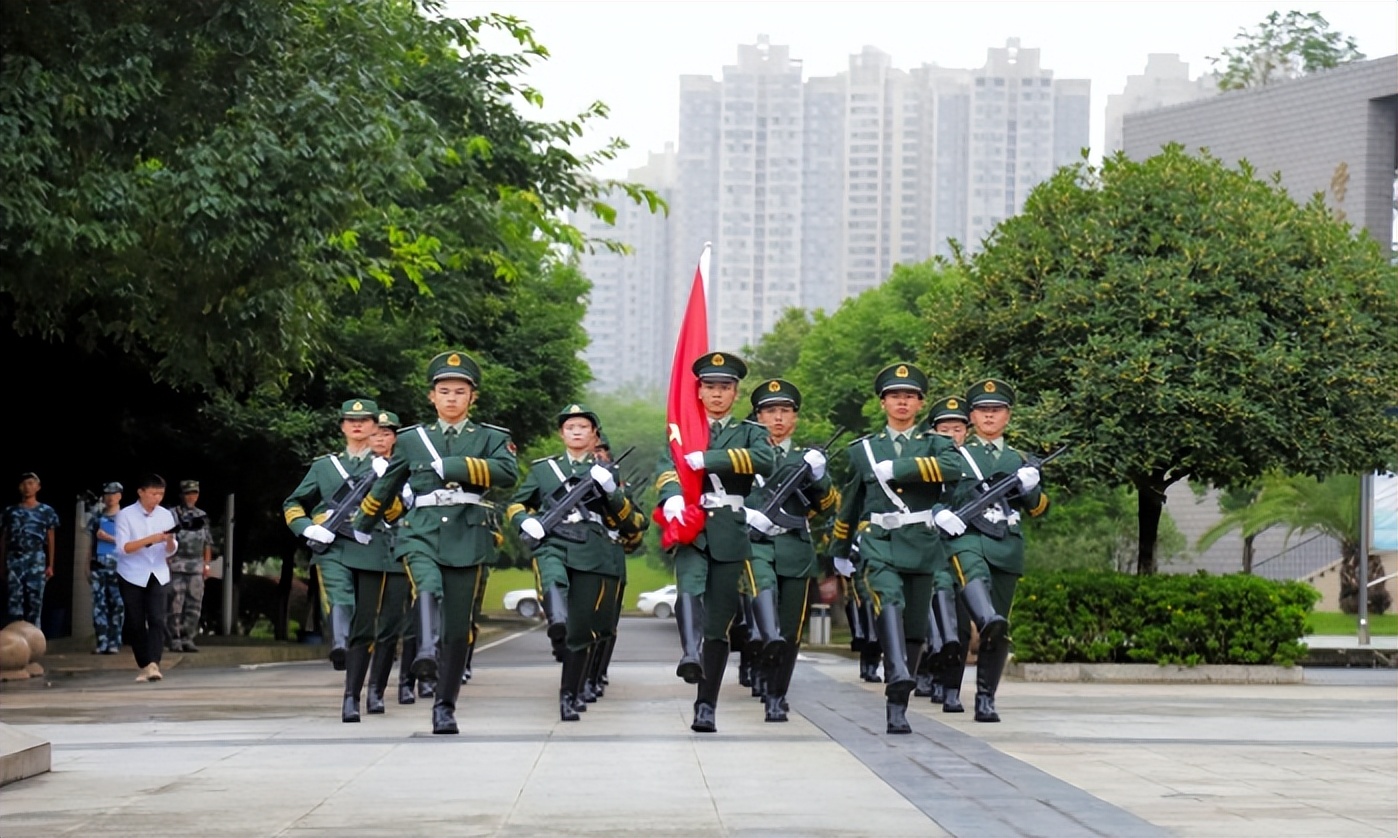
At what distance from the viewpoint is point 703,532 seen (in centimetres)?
1423

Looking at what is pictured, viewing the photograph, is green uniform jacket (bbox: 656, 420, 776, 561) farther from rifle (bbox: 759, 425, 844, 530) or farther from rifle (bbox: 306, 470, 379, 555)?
rifle (bbox: 306, 470, 379, 555)

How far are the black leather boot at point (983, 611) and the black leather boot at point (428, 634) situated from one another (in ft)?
11.0

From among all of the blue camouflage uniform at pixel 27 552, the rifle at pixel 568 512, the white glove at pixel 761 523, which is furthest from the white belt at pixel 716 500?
the blue camouflage uniform at pixel 27 552

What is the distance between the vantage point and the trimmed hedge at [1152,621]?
2170cm

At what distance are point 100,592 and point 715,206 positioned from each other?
165 m

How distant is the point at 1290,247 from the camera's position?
22766 millimetres

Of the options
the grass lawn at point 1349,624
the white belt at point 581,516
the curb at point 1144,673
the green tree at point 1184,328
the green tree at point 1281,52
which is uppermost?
the green tree at point 1281,52

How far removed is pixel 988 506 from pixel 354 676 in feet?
13.6

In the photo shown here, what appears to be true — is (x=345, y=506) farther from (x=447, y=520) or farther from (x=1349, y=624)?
(x=1349, y=624)

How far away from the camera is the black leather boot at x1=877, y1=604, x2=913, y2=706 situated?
46.1 ft

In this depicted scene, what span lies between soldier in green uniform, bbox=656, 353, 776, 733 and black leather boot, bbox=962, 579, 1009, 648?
1.61 meters

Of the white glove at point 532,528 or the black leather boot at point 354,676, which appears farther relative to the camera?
the black leather boot at point 354,676

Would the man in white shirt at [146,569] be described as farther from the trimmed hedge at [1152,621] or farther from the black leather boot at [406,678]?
the trimmed hedge at [1152,621]

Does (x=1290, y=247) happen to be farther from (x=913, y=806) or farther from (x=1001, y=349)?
(x=913, y=806)
